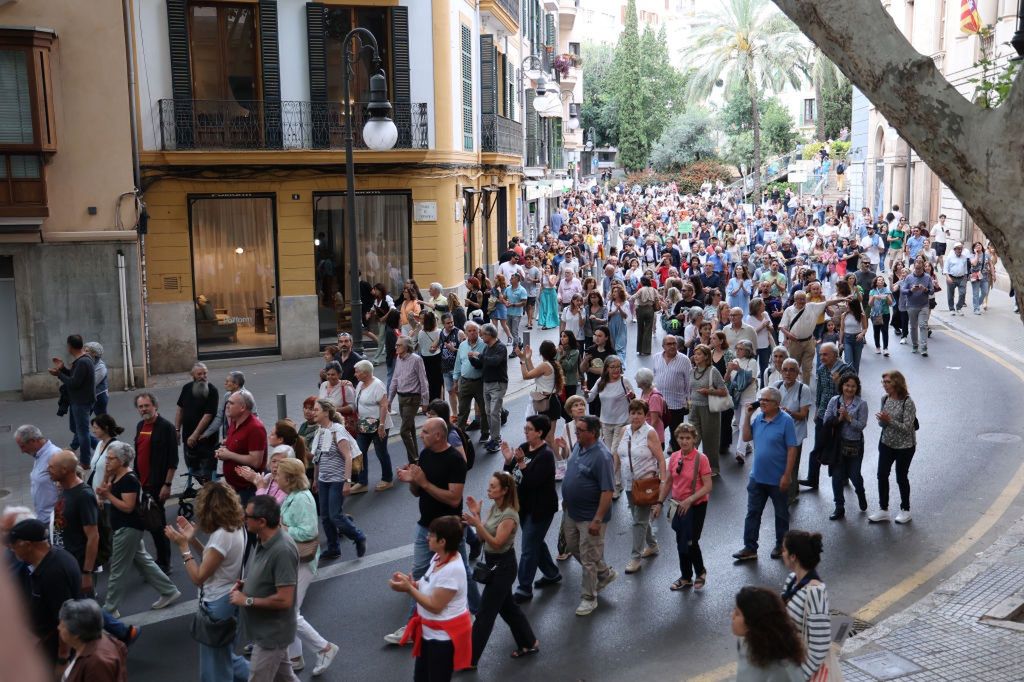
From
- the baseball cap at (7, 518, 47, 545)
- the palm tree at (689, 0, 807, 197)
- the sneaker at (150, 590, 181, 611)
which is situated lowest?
the sneaker at (150, 590, 181, 611)

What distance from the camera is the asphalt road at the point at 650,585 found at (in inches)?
321

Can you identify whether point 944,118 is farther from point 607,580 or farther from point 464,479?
point 607,580

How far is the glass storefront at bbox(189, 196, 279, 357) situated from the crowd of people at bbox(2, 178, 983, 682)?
16.2ft

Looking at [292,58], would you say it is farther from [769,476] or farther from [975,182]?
[975,182]

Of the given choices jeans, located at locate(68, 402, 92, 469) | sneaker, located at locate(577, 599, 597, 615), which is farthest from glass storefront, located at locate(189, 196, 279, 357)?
sneaker, located at locate(577, 599, 597, 615)

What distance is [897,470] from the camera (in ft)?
36.0

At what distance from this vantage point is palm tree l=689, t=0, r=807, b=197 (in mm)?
52125

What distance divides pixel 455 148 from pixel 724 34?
32654 mm

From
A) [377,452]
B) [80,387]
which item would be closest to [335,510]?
[377,452]

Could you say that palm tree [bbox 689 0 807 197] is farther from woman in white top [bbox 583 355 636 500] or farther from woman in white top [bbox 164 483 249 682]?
woman in white top [bbox 164 483 249 682]

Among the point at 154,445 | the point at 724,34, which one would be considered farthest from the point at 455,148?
the point at 724,34

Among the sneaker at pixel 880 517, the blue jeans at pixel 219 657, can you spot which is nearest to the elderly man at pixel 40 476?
the blue jeans at pixel 219 657

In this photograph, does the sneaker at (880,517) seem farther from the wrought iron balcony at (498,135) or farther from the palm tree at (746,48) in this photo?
the palm tree at (746,48)

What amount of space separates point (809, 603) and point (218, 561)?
3735 millimetres
